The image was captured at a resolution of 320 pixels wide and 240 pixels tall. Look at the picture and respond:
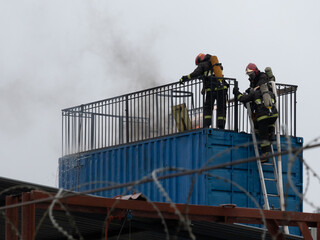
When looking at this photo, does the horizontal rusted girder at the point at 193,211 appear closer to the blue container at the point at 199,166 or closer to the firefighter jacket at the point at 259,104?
the blue container at the point at 199,166

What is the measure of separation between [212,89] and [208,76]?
32cm

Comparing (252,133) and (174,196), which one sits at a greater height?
(252,133)

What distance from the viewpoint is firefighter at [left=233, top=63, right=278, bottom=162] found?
14719 millimetres

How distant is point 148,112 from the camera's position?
17.0 metres

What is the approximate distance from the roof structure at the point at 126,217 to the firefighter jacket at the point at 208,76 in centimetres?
451

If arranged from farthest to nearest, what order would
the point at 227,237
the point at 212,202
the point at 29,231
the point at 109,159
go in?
1. the point at 109,159
2. the point at 212,202
3. the point at 227,237
4. the point at 29,231

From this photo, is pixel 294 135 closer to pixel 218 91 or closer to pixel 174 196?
pixel 218 91

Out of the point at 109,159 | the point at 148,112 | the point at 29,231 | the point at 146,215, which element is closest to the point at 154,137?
the point at 148,112

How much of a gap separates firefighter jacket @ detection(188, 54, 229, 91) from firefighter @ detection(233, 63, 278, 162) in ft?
1.82

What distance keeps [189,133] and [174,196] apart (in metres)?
1.54

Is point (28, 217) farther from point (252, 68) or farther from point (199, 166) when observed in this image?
point (252, 68)

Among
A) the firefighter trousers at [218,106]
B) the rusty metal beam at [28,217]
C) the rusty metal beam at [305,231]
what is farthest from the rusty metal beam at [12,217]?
the firefighter trousers at [218,106]

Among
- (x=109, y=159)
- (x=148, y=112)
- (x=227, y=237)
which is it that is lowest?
(x=227, y=237)

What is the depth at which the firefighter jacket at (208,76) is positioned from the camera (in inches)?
605
